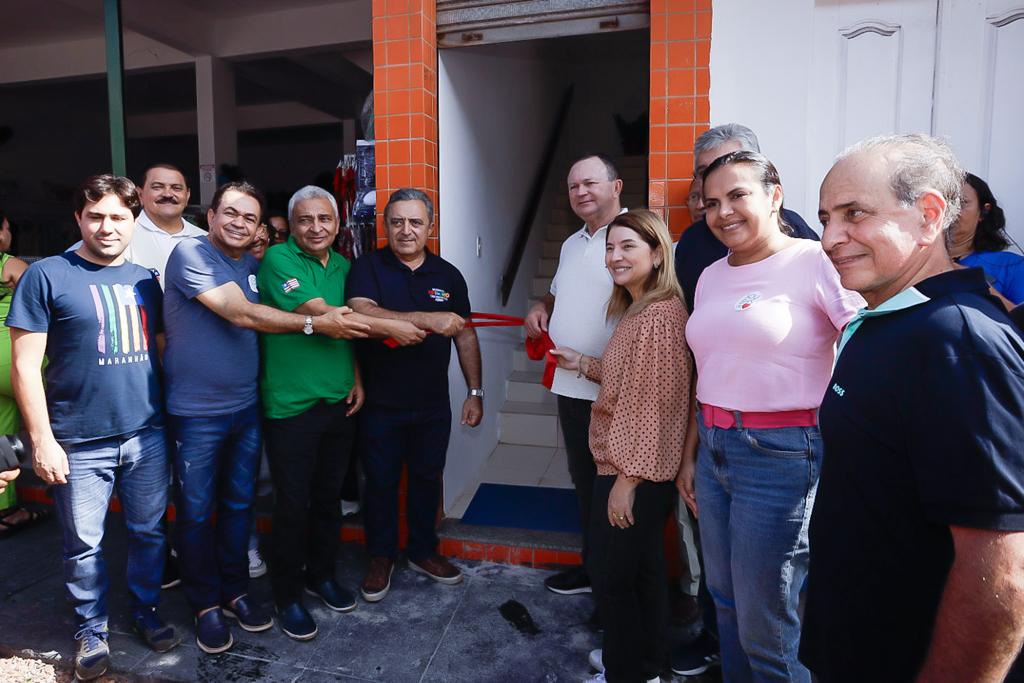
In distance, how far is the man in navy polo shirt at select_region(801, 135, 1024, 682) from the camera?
0.92 m

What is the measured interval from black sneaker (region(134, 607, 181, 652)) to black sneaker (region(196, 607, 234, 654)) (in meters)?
0.10

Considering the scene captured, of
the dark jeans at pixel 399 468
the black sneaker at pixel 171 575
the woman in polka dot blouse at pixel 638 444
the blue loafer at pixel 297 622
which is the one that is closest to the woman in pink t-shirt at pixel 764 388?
the woman in polka dot blouse at pixel 638 444

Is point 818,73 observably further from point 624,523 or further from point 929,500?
point 929,500

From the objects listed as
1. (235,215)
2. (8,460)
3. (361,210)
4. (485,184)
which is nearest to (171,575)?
(8,460)

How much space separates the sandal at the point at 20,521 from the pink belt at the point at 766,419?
13.6 ft

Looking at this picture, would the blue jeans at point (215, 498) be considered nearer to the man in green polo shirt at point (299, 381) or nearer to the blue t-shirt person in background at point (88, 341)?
the man in green polo shirt at point (299, 381)

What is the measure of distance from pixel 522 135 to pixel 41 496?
14.5 feet

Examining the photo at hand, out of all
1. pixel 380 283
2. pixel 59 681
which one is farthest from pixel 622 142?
pixel 59 681

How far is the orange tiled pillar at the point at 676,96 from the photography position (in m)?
2.90

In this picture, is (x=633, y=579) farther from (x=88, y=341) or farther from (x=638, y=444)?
(x=88, y=341)

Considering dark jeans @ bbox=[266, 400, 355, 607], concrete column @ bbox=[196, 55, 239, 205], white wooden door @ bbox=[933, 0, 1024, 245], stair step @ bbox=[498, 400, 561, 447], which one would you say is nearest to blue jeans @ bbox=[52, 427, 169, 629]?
dark jeans @ bbox=[266, 400, 355, 607]

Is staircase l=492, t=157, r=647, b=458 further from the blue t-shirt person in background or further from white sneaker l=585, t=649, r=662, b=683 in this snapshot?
the blue t-shirt person in background

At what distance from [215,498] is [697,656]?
210 centimetres

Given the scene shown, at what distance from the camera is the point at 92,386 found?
2.38 meters
